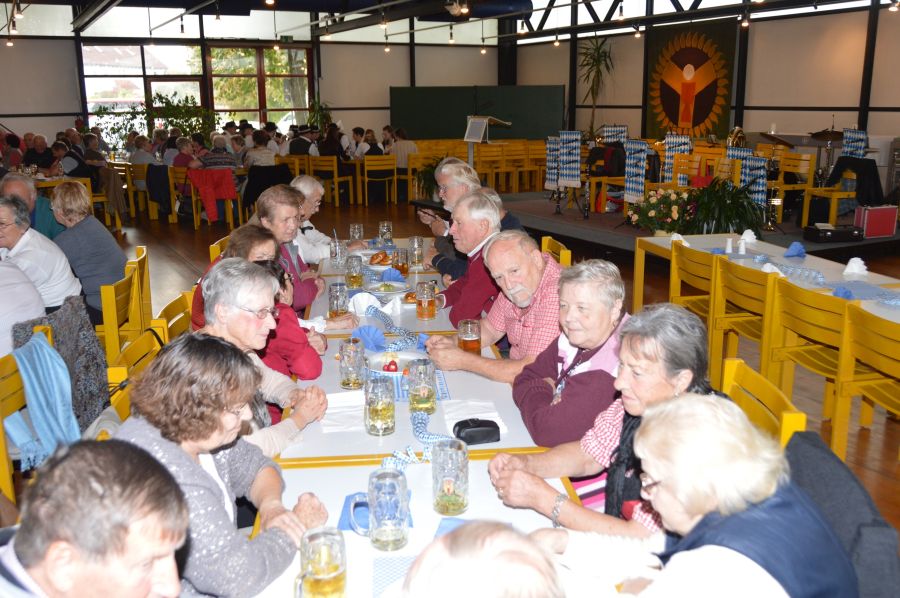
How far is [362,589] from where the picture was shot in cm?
165

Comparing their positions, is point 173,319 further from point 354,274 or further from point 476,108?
point 476,108

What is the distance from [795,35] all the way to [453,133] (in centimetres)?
739

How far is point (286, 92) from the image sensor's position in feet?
59.5

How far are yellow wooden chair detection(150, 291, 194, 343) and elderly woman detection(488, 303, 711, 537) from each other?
1431 mm

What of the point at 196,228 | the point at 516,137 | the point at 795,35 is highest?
the point at 795,35

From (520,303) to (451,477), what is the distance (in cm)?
133

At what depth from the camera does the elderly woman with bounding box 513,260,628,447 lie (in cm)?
235

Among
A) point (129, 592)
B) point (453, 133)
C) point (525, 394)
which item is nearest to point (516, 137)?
point (453, 133)

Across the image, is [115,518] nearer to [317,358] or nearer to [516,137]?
[317,358]

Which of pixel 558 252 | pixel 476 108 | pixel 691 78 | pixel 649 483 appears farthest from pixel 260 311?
pixel 476 108

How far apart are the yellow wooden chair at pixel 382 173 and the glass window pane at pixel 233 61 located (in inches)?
235

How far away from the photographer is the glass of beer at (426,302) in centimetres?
380

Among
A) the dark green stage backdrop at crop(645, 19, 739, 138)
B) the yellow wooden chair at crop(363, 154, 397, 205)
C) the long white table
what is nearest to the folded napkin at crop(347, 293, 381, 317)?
the long white table

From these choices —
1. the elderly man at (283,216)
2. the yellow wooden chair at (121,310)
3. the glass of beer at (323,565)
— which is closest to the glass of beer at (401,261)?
the elderly man at (283,216)
